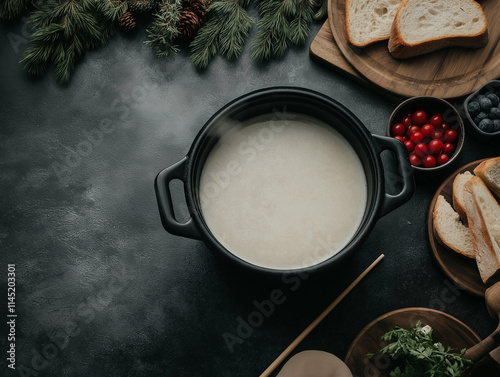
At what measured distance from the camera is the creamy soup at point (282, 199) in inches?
54.0

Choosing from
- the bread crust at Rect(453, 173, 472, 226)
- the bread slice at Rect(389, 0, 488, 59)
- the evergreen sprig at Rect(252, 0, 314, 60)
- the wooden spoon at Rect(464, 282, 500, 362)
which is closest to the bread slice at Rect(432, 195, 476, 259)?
the bread crust at Rect(453, 173, 472, 226)

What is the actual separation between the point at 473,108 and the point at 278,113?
23.8 inches

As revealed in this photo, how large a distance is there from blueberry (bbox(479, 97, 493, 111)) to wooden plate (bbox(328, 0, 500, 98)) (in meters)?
0.08

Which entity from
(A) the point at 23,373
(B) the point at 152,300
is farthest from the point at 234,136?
(A) the point at 23,373

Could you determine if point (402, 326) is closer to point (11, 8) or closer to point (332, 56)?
point (332, 56)

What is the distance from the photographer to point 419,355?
137 cm

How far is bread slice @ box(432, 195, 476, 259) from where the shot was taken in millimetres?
1522

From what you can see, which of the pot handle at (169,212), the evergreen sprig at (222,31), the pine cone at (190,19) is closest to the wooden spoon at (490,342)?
the pot handle at (169,212)

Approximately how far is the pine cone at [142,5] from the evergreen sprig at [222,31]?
0.57 feet

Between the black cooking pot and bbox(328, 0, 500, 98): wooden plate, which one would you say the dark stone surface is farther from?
the black cooking pot

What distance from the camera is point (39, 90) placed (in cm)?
171

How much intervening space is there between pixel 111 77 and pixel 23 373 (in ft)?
3.12

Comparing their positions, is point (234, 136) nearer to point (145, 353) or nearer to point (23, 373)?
point (145, 353)

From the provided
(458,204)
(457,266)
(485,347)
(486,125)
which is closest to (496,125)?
(486,125)
